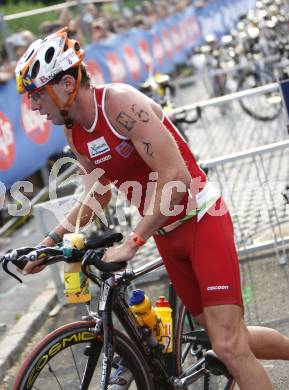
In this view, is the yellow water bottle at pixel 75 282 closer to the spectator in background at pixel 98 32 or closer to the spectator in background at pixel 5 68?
the spectator in background at pixel 5 68

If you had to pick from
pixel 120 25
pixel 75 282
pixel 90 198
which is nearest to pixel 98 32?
pixel 120 25

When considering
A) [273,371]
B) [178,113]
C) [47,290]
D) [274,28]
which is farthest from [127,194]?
[274,28]

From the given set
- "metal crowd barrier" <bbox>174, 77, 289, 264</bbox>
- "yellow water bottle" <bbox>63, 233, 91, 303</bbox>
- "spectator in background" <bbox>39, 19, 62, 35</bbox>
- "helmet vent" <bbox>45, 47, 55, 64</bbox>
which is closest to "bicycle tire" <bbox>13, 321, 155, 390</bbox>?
"yellow water bottle" <bbox>63, 233, 91, 303</bbox>

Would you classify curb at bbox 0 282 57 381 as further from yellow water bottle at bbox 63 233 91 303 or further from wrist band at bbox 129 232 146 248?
wrist band at bbox 129 232 146 248

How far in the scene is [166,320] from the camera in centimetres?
460

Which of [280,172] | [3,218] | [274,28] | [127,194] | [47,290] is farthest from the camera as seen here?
[274,28]

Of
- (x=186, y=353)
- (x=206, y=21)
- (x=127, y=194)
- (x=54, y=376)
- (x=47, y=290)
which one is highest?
(x=127, y=194)

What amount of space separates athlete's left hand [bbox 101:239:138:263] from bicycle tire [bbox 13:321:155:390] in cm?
38

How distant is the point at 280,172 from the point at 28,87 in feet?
19.8

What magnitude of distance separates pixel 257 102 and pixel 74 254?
420 inches

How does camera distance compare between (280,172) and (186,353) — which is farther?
(280,172)

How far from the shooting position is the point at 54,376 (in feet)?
13.8

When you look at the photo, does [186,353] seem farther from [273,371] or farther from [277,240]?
[277,240]

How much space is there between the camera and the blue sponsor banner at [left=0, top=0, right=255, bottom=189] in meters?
9.70
